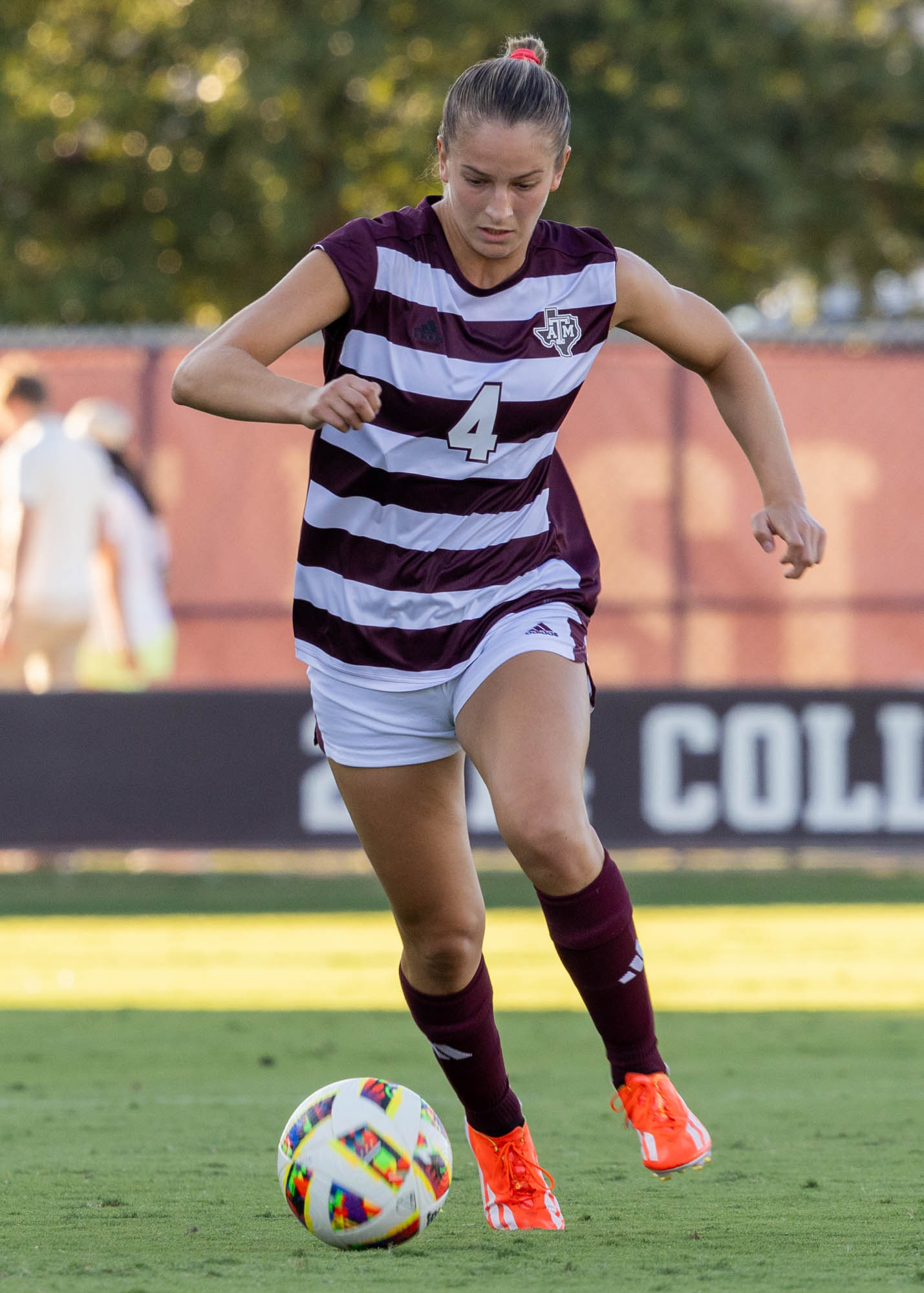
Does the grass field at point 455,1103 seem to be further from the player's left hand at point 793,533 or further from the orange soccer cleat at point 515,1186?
the player's left hand at point 793,533

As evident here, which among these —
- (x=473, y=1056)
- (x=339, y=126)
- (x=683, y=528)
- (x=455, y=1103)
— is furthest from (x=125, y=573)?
(x=473, y=1056)

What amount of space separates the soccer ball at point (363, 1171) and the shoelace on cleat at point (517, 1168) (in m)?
0.18

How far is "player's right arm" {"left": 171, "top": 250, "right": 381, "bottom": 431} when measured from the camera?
3.57m

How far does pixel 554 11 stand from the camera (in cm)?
1950

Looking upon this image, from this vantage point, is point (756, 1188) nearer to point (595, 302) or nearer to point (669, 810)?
point (595, 302)

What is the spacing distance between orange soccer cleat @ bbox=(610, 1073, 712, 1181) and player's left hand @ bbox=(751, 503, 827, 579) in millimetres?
1039

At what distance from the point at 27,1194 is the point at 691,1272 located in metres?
1.54

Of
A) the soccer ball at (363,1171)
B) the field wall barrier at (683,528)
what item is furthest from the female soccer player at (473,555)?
the field wall barrier at (683,528)

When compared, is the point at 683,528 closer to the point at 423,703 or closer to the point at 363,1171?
the point at 423,703

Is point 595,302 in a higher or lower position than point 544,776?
higher

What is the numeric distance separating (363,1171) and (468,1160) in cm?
120

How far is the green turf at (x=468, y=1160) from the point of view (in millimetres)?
3750

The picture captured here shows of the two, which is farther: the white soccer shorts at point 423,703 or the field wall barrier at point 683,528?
the field wall barrier at point 683,528

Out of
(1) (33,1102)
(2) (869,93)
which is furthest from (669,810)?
(2) (869,93)
